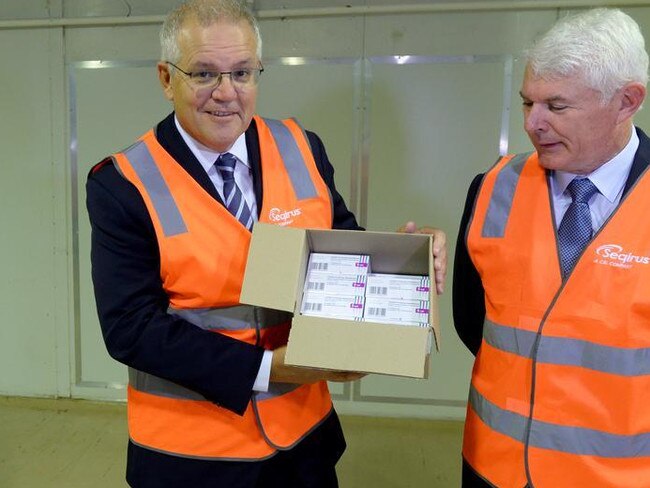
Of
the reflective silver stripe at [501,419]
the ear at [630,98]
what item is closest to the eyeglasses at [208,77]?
the ear at [630,98]

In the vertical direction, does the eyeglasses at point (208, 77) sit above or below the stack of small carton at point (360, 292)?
above

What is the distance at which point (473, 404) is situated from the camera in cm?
115

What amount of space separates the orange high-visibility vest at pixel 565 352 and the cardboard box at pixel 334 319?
177mm

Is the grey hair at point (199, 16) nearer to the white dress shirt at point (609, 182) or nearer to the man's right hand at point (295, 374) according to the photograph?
the man's right hand at point (295, 374)

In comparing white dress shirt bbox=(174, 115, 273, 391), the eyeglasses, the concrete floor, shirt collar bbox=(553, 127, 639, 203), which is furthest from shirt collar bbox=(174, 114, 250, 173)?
the concrete floor

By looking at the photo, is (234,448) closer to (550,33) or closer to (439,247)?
(439,247)

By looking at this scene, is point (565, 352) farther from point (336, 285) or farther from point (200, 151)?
point (200, 151)

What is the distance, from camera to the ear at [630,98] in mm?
930

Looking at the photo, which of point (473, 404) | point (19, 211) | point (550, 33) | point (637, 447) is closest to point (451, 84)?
point (550, 33)

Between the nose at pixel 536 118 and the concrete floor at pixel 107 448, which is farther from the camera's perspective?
the concrete floor at pixel 107 448

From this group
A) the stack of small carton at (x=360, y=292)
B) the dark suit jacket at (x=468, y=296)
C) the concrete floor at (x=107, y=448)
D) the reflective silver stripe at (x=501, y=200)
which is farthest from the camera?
the concrete floor at (x=107, y=448)

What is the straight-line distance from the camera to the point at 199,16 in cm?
104

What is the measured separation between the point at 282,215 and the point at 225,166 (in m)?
0.18

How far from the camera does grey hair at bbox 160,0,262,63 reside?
104 centimetres
